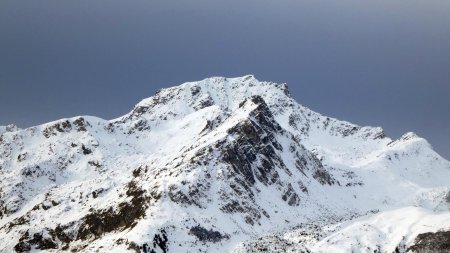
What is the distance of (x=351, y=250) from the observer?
90562mm

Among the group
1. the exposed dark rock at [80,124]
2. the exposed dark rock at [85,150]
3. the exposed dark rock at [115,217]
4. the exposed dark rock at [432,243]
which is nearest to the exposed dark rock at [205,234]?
the exposed dark rock at [115,217]

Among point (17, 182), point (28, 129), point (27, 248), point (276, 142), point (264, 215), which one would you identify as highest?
point (28, 129)

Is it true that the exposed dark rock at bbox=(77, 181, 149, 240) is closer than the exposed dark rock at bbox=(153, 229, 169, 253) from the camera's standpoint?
No

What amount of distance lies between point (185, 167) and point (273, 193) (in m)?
28.7

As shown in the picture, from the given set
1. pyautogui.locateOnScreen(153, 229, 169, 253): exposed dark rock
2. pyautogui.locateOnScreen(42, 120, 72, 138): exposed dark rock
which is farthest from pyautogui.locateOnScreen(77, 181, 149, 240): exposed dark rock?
pyautogui.locateOnScreen(42, 120, 72, 138): exposed dark rock

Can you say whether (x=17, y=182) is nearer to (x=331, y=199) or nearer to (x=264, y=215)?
(x=264, y=215)

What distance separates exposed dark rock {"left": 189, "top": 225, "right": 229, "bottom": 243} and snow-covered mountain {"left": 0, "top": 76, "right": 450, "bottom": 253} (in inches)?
11.2

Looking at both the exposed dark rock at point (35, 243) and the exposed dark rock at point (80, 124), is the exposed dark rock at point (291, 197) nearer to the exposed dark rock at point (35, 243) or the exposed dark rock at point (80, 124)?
the exposed dark rock at point (35, 243)

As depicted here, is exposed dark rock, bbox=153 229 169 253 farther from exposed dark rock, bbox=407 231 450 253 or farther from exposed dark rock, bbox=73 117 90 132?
exposed dark rock, bbox=73 117 90 132

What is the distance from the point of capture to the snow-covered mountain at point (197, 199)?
3890 inches

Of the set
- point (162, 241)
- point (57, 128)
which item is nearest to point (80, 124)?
point (57, 128)

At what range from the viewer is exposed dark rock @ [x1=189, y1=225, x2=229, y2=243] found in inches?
4184

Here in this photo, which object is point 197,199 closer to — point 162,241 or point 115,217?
point 115,217

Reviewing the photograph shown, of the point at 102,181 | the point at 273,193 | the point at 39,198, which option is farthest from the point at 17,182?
the point at 273,193
